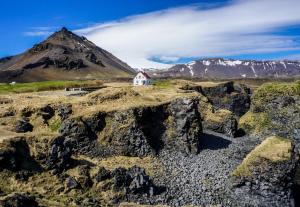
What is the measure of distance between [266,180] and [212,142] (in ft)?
95.4

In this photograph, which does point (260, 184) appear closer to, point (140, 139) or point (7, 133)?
point (140, 139)

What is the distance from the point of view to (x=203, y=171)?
2758 inches

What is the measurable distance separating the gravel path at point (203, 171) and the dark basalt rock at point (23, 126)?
2259cm

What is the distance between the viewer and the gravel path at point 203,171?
6016cm

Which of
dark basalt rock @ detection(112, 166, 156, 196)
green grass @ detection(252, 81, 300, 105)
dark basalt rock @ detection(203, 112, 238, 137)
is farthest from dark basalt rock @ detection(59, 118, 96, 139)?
green grass @ detection(252, 81, 300, 105)

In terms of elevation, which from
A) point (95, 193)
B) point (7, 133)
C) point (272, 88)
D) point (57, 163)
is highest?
point (272, 88)

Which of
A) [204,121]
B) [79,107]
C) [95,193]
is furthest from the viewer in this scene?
[204,121]

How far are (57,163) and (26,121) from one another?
2381cm

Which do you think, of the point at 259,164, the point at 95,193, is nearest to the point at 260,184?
the point at 259,164

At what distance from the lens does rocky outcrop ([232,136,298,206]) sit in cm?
5800

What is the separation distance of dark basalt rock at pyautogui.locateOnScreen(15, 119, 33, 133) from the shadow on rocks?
30.0 metres

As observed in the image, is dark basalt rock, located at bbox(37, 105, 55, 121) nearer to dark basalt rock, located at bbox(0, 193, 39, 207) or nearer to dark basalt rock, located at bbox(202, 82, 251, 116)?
dark basalt rock, located at bbox(0, 193, 39, 207)

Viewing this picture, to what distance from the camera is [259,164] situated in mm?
59688

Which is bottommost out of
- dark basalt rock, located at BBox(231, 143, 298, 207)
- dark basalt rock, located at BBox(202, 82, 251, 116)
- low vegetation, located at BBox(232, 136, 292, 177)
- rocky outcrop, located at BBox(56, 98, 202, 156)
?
dark basalt rock, located at BBox(231, 143, 298, 207)
